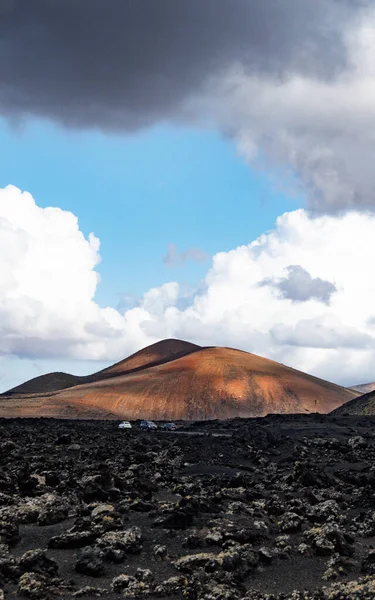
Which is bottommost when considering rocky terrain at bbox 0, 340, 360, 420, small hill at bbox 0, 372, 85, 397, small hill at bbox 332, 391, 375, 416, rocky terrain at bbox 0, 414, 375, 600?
rocky terrain at bbox 0, 414, 375, 600

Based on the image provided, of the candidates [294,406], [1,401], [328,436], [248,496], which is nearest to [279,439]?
[328,436]

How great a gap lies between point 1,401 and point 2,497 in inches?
4190

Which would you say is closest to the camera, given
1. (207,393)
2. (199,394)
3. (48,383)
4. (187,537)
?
(187,537)

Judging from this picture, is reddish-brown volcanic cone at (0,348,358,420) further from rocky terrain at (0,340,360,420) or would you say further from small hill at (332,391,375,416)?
small hill at (332,391,375,416)

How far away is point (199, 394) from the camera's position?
141m

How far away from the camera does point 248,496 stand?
70.9 feet

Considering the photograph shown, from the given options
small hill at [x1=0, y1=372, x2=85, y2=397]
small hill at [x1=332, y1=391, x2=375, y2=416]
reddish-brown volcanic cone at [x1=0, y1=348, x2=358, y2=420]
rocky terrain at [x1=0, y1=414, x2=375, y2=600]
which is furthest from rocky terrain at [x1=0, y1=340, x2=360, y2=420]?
rocky terrain at [x1=0, y1=414, x2=375, y2=600]

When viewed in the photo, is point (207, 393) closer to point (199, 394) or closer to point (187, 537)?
point (199, 394)

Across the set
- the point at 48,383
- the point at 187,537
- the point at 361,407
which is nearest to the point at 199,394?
the point at 361,407

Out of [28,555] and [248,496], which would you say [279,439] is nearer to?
[248,496]

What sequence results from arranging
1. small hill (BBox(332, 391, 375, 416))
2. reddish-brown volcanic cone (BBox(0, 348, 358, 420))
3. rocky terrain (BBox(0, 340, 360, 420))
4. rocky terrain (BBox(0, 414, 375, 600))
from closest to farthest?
1. rocky terrain (BBox(0, 414, 375, 600))
2. small hill (BBox(332, 391, 375, 416))
3. rocky terrain (BBox(0, 340, 360, 420))
4. reddish-brown volcanic cone (BBox(0, 348, 358, 420))

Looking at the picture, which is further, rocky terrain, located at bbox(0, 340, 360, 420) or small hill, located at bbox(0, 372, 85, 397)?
small hill, located at bbox(0, 372, 85, 397)

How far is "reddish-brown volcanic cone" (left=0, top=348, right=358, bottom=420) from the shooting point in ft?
423

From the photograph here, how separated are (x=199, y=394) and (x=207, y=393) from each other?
7.17ft
